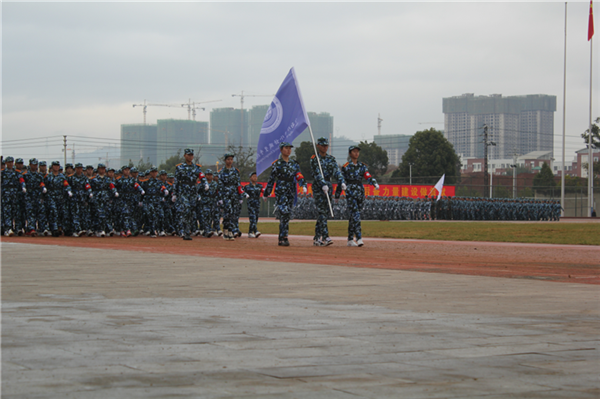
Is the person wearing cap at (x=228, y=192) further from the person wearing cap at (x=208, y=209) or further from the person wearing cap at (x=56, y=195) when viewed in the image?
the person wearing cap at (x=56, y=195)

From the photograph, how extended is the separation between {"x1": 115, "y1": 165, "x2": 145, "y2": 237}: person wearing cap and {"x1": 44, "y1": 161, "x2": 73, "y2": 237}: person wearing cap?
1.52m

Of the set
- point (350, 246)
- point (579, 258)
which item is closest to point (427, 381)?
point (579, 258)

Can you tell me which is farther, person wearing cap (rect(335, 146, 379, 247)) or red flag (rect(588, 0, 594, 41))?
red flag (rect(588, 0, 594, 41))

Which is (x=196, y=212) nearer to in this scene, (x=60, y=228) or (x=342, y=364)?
(x=60, y=228)

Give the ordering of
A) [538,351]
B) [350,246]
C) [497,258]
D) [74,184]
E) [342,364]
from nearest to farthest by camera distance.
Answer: [342,364], [538,351], [497,258], [350,246], [74,184]

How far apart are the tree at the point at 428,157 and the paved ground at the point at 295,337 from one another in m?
77.4

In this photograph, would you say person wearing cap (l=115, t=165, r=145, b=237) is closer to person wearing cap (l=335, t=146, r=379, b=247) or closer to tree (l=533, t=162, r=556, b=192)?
person wearing cap (l=335, t=146, r=379, b=247)

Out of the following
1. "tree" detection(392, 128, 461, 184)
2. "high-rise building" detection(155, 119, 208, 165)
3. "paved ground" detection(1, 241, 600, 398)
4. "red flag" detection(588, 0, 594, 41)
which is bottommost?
"paved ground" detection(1, 241, 600, 398)

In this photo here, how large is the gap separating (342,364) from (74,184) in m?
16.2

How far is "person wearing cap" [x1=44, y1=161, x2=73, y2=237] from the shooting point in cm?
1795

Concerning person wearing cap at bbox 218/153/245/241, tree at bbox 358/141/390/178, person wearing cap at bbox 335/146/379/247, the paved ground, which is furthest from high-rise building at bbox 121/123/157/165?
the paved ground

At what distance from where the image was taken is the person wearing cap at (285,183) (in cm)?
1457

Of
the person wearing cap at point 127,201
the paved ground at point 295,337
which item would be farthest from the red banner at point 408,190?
the paved ground at point 295,337

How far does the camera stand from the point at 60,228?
18609 mm
